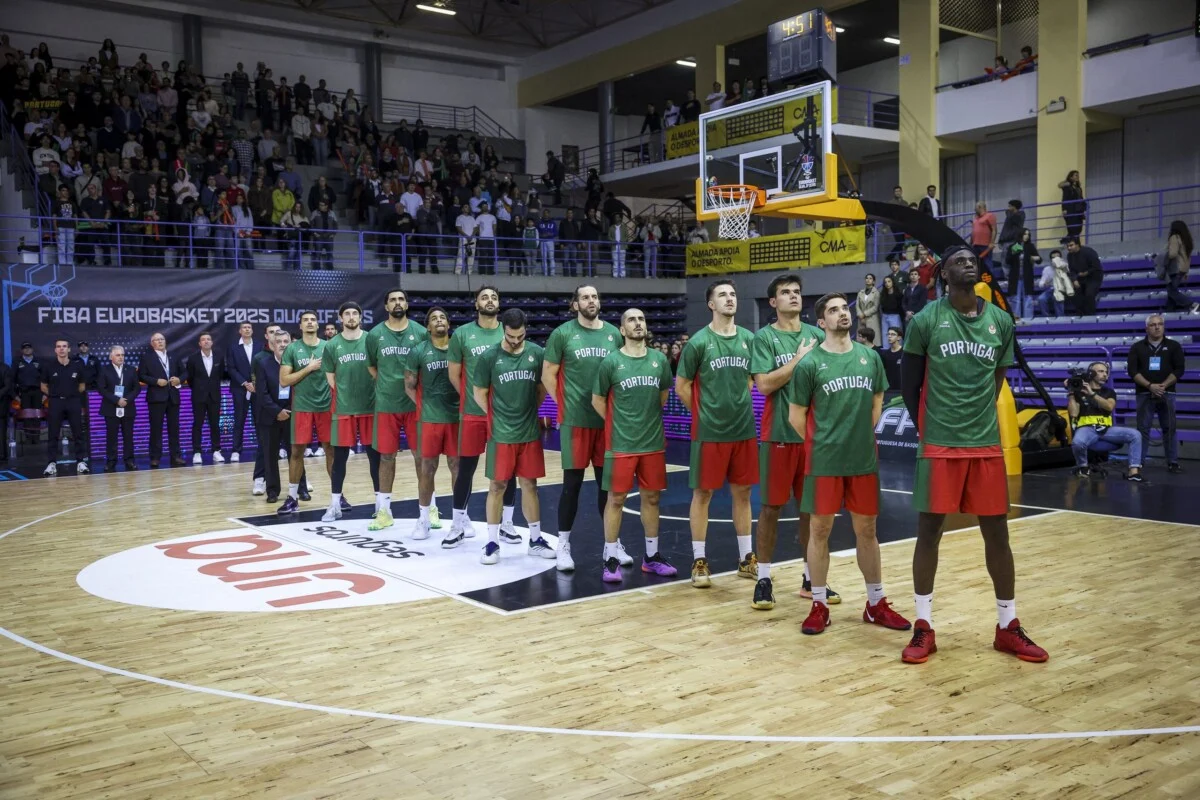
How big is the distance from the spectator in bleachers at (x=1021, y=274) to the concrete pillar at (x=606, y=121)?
13889 mm

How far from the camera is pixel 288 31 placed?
27531 mm

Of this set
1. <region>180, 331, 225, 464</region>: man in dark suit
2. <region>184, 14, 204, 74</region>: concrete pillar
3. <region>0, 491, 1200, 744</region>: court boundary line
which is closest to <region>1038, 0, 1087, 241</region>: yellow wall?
<region>180, 331, 225, 464</region>: man in dark suit

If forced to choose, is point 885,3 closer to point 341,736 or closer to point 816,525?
point 816,525

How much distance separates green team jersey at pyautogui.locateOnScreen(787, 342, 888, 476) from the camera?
20.0 feet

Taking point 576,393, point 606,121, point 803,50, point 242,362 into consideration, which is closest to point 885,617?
point 576,393

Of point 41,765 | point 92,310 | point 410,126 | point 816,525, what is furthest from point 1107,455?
point 410,126

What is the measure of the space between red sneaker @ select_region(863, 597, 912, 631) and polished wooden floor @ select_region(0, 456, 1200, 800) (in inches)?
3.6

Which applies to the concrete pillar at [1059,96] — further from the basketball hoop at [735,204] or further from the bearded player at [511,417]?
the bearded player at [511,417]

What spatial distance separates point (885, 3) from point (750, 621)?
71.3 feet

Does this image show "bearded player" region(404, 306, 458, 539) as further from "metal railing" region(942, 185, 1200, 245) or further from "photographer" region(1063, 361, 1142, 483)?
"metal railing" region(942, 185, 1200, 245)

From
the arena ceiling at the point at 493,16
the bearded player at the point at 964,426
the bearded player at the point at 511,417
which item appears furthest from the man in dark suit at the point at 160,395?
the arena ceiling at the point at 493,16

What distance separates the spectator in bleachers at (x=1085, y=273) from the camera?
17.6 m

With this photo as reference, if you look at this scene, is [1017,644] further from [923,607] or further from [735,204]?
[735,204]

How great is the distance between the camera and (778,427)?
6727mm
